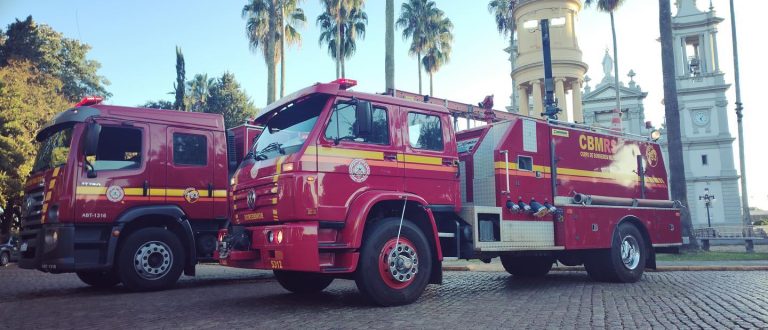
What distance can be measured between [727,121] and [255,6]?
2052 inches

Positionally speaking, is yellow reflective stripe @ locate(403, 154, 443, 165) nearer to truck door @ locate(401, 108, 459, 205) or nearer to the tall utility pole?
truck door @ locate(401, 108, 459, 205)

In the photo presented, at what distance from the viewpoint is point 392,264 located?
7.29m

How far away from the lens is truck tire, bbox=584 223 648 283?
400 inches

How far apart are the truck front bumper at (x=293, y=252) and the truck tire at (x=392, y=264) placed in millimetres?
250

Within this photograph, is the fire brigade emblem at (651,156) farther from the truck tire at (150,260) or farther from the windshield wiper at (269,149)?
the truck tire at (150,260)

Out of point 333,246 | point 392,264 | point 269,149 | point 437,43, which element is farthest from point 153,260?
point 437,43

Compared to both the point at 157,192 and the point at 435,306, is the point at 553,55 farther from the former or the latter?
the point at 435,306

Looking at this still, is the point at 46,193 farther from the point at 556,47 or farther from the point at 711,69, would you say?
the point at 711,69

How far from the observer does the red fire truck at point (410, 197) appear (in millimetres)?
7055

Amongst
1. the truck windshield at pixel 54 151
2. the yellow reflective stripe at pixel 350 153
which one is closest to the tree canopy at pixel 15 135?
the truck windshield at pixel 54 151

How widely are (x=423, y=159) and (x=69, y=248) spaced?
5.57 m

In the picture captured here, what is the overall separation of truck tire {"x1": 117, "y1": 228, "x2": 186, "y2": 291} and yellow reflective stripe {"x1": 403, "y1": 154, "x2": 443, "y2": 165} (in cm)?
449

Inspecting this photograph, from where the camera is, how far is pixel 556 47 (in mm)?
38656

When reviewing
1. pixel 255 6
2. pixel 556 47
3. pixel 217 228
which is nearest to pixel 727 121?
pixel 556 47
